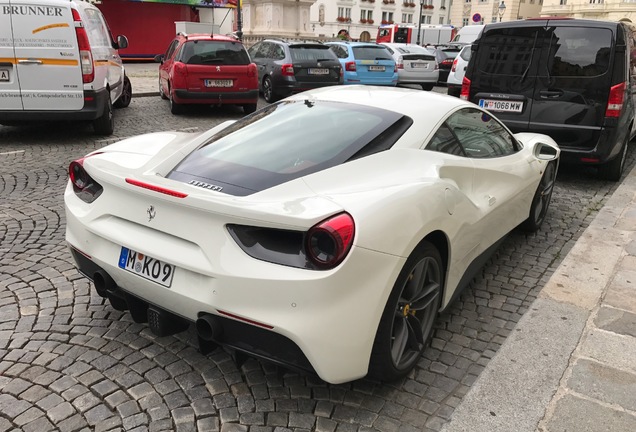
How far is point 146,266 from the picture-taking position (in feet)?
8.22

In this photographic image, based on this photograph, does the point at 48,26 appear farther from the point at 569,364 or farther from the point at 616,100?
the point at 569,364

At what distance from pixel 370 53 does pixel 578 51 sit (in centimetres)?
958

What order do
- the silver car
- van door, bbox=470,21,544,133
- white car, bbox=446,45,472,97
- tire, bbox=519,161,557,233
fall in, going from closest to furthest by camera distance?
tire, bbox=519,161,557,233 < van door, bbox=470,21,544,133 < white car, bbox=446,45,472,97 < the silver car

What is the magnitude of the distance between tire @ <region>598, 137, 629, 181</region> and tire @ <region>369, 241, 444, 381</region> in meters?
5.18

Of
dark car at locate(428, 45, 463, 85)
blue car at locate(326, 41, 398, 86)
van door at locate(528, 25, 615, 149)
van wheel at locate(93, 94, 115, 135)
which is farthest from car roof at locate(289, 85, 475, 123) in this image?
dark car at locate(428, 45, 463, 85)

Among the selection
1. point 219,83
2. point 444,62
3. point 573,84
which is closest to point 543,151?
point 573,84

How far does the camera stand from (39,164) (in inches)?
267

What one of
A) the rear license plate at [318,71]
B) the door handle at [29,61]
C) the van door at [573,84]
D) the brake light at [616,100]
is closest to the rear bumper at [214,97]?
the rear license plate at [318,71]

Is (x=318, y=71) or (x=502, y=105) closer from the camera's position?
(x=502, y=105)

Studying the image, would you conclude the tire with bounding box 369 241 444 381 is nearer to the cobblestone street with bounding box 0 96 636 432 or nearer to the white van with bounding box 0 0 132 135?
the cobblestone street with bounding box 0 96 636 432

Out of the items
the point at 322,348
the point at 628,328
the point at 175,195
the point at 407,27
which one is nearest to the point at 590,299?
the point at 628,328

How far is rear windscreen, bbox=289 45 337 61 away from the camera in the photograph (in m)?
13.1

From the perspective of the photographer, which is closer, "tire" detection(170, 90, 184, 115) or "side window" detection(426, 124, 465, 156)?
"side window" detection(426, 124, 465, 156)

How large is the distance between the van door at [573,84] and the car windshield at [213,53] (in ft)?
20.4
